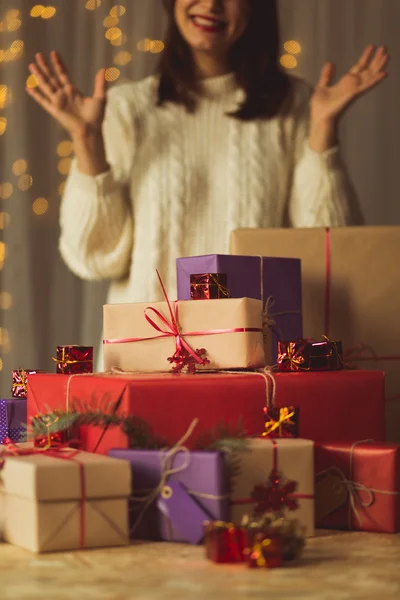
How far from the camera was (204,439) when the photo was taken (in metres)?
1.16

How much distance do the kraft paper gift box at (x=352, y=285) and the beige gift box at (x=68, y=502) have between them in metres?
0.63

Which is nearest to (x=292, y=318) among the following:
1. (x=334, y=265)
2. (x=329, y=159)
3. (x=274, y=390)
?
(x=334, y=265)

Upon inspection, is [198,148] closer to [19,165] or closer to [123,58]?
[123,58]

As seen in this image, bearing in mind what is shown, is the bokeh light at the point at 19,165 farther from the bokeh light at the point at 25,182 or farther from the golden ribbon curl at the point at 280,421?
the golden ribbon curl at the point at 280,421

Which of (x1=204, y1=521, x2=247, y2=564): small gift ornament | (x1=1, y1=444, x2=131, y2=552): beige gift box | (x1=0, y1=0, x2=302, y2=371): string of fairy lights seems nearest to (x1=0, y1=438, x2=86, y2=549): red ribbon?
(x1=1, y1=444, x2=131, y2=552): beige gift box

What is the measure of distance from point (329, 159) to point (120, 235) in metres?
0.54

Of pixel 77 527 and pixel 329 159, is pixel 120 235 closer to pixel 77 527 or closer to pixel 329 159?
pixel 329 159

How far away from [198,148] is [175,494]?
1437mm

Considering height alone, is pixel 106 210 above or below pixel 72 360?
above

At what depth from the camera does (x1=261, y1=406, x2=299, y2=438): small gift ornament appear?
1194mm

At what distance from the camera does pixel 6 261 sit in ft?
8.98

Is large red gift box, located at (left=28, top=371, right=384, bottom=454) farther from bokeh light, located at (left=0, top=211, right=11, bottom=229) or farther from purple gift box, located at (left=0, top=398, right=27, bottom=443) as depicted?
bokeh light, located at (left=0, top=211, right=11, bottom=229)

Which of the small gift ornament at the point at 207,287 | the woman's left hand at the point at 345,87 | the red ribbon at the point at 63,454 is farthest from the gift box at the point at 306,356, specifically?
the woman's left hand at the point at 345,87

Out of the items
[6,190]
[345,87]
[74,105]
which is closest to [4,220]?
[6,190]
